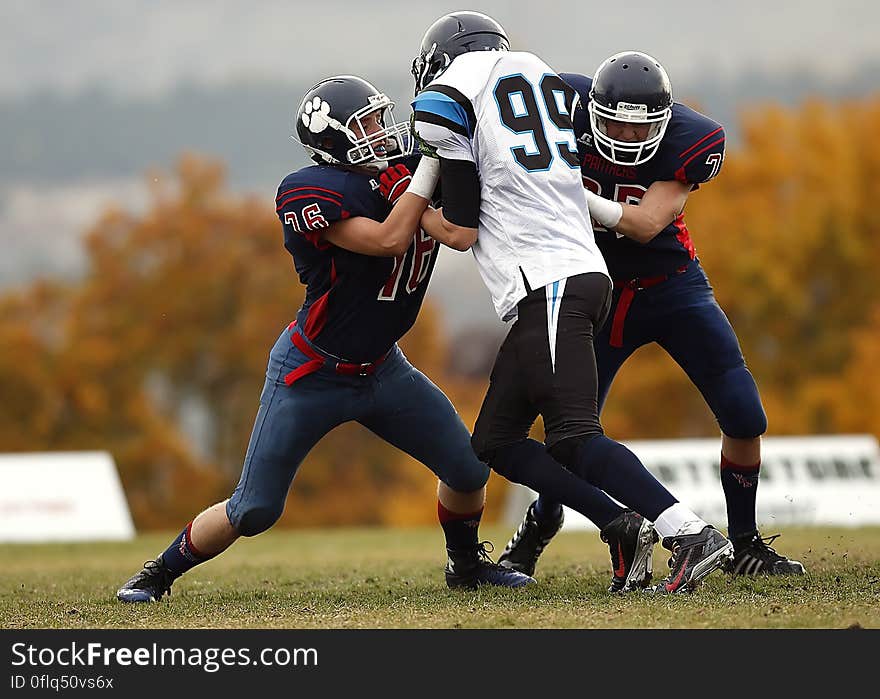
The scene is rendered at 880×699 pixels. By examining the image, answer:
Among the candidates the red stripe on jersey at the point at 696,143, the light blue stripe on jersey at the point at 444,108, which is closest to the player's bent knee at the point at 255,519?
the light blue stripe on jersey at the point at 444,108

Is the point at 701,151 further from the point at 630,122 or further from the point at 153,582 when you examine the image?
the point at 153,582

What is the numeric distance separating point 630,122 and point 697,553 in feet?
5.33

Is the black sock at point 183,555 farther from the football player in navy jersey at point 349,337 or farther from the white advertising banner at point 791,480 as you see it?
the white advertising banner at point 791,480

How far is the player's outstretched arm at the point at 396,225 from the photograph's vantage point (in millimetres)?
4566

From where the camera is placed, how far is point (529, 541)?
5.48m

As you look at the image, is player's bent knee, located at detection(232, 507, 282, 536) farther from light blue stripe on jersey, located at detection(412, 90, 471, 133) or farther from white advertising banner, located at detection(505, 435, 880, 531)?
white advertising banner, located at detection(505, 435, 880, 531)

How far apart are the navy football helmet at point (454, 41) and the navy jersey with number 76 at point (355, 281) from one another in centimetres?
37

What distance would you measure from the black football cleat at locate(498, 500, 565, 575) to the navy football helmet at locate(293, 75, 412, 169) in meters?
1.72

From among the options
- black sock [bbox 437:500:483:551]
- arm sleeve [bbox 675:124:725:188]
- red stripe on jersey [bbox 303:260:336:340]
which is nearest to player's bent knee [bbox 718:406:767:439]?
arm sleeve [bbox 675:124:725:188]

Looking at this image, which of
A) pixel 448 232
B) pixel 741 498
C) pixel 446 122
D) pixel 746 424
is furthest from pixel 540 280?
pixel 741 498

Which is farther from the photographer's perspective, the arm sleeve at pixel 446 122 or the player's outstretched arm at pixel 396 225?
the player's outstretched arm at pixel 396 225

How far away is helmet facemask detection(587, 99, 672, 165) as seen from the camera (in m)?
4.69

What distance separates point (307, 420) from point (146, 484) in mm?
21451

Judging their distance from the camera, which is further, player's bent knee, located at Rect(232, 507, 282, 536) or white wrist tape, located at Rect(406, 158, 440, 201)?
player's bent knee, located at Rect(232, 507, 282, 536)
